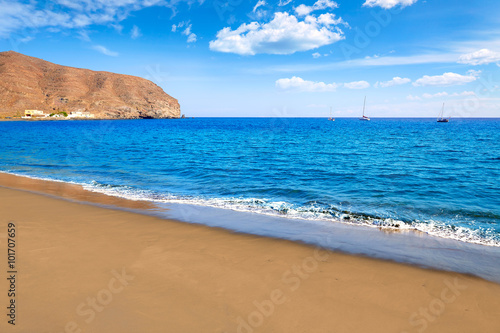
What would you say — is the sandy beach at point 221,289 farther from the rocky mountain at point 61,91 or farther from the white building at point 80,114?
the white building at point 80,114

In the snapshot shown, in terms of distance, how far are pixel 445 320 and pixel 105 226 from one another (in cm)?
927

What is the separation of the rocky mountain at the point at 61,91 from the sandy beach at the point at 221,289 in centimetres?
16720

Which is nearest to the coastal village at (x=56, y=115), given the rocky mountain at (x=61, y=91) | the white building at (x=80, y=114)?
the white building at (x=80, y=114)

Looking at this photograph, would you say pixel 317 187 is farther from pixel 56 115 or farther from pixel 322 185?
pixel 56 115

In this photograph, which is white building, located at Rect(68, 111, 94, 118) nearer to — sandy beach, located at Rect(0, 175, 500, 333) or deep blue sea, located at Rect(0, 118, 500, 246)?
deep blue sea, located at Rect(0, 118, 500, 246)

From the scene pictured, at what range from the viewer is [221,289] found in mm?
5254

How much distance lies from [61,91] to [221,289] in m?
197

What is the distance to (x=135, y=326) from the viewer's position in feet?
13.8

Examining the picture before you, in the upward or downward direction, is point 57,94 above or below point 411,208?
above

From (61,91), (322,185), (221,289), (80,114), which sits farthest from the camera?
(61,91)

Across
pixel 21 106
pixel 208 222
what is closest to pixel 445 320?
pixel 208 222

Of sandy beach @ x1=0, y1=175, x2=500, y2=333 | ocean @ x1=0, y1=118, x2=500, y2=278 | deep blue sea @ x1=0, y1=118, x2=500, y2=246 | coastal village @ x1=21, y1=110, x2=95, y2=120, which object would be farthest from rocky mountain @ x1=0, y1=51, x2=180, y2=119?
sandy beach @ x1=0, y1=175, x2=500, y2=333

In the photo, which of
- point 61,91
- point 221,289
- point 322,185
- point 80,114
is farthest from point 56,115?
point 221,289

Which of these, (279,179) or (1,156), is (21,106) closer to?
(1,156)
